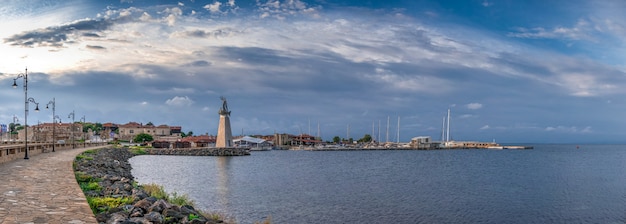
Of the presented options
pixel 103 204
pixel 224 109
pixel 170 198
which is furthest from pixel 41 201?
pixel 224 109

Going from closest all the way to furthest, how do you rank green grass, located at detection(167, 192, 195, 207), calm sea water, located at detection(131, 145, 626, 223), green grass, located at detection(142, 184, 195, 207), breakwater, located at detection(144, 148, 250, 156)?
green grass, located at detection(167, 192, 195, 207), green grass, located at detection(142, 184, 195, 207), calm sea water, located at detection(131, 145, 626, 223), breakwater, located at detection(144, 148, 250, 156)

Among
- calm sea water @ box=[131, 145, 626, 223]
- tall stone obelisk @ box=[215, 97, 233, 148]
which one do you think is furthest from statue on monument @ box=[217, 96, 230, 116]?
→ calm sea water @ box=[131, 145, 626, 223]

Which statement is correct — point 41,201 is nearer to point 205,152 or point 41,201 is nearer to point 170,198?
point 170,198

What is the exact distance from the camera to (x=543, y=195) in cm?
4716

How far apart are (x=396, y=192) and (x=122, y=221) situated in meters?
34.4

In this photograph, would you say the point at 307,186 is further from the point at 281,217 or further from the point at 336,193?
the point at 281,217

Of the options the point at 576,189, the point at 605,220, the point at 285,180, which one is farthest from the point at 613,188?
the point at 285,180

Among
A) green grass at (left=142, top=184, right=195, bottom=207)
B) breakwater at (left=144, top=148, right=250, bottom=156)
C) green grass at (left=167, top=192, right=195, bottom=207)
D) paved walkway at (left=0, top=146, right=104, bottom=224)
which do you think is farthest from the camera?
breakwater at (left=144, top=148, right=250, bottom=156)

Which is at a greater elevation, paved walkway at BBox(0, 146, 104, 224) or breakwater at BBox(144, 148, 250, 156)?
paved walkway at BBox(0, 146, 104, 224)

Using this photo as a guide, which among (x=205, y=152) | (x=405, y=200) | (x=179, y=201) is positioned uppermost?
(x=179, y=201)

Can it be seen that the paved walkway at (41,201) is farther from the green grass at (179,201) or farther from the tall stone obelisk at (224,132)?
the tall stone obelisk at (224,132)

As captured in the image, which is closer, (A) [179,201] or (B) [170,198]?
(A) [179,201]

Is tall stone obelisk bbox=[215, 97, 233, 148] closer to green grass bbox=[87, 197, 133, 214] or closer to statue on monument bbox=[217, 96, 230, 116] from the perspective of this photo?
statue on monument bbox=[217, 96, 230, 116]

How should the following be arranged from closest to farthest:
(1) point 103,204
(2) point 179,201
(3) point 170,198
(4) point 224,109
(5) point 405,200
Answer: (1) point 103,204, (2) point 179,201, (3) point 170,198, (5) point 405,200, (4) point 224,109
